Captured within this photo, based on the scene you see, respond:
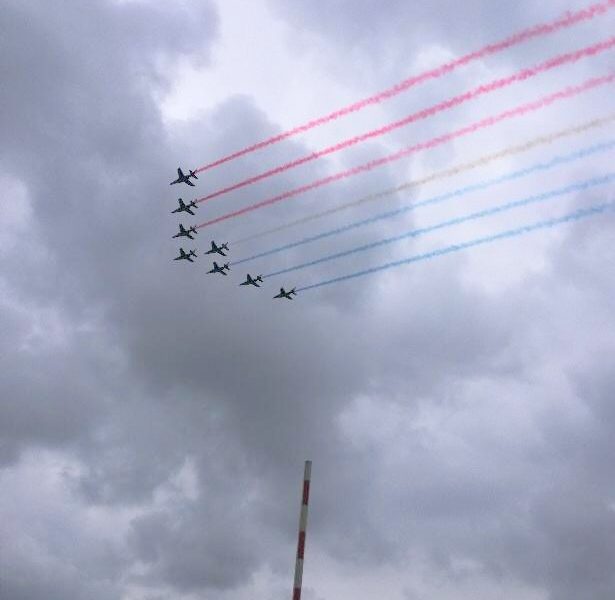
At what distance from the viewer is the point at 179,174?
4990 inches

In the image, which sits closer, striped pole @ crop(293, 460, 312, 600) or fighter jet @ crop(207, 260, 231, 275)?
striped pole @ crop(293, 460, 312, 600)

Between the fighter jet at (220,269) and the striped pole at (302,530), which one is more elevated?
the fighter jet at (220,269)

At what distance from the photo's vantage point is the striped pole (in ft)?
219

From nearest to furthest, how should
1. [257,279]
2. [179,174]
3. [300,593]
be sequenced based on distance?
1. [300,593]
2. [179,174]
3. [257,279]

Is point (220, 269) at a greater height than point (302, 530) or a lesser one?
greater

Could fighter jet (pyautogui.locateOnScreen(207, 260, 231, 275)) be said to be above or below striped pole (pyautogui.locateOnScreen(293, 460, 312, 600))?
above

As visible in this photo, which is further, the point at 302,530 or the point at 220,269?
the point at 220,269

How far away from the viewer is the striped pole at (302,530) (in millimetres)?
66875

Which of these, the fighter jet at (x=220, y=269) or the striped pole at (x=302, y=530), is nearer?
the striped pole at (x=302, y=530)

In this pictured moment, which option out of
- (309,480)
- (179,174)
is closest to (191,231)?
(179,174)

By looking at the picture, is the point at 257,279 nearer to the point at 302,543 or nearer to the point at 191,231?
the point at 191,231

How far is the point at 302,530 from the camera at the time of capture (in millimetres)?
69688

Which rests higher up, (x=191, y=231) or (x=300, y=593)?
(x=191, y=231)

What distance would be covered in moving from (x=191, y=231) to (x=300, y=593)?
8521 cm
